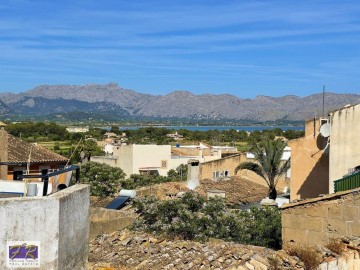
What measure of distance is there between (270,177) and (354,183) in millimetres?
20190

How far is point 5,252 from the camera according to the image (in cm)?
483

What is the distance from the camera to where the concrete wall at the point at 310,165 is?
65.3 feet

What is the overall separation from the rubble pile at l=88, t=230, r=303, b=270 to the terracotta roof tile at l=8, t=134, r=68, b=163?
1756 centimetres

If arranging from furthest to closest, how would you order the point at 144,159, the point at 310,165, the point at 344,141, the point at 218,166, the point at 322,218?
the point at 144,159
the point at 218,166
the point at 310,165
the point at 344,141
the point at 322,218

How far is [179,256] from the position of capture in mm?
9883

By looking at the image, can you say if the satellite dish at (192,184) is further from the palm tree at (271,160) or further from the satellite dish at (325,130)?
the satellite dish at (325,130)

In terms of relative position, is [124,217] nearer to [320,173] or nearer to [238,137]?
[320,173]

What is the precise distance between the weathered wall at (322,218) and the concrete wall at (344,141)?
25.0ft

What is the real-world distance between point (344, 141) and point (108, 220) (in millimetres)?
7720

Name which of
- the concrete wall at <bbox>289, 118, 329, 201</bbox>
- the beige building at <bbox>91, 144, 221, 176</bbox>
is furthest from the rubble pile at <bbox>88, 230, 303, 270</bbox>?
the beige building at <bbox>91, 144, 221, 176</bbox>

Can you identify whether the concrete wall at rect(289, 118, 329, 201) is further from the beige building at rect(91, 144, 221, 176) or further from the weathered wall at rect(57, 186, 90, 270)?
the beige building at rect(91, 144, 221, 176)

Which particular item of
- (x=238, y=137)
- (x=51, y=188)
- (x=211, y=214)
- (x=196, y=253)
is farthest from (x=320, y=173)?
(x=238, y=137)

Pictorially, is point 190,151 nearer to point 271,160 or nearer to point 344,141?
point 271,160

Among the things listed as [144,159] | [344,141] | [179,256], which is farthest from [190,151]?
[179,256]
